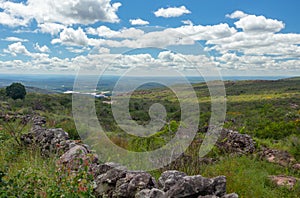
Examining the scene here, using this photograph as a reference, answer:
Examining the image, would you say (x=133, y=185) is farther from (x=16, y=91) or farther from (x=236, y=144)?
(x=16, y=91)

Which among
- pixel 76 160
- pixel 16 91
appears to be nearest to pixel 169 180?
pixel 76 160

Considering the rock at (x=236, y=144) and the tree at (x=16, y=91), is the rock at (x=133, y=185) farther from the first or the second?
the tree at (x=16, y=91)

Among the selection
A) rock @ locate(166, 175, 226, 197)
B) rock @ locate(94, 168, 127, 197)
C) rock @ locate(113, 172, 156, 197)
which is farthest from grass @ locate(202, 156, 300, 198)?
rock @ locate(94, 168, 127, 197)

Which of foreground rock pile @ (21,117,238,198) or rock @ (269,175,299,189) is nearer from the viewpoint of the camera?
foreground rock pile @ (21,117,238,198)

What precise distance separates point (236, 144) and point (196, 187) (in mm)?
4934

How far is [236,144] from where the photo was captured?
800 cm

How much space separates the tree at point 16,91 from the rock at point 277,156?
822 inches

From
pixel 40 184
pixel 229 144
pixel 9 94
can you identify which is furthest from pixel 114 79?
pixel 9 94

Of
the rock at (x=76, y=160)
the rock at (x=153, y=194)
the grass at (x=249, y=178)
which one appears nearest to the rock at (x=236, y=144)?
the grass at (x=249, y=178)

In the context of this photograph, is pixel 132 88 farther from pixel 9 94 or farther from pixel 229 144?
pixel 9 94

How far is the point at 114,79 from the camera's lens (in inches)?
235

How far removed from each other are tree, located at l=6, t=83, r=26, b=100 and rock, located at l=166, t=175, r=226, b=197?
2279cm

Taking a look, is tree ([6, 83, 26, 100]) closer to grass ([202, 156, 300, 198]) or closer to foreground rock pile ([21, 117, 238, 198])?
foreground rock pile ([21, 117, 238, 198])

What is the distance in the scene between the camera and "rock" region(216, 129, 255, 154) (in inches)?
303
